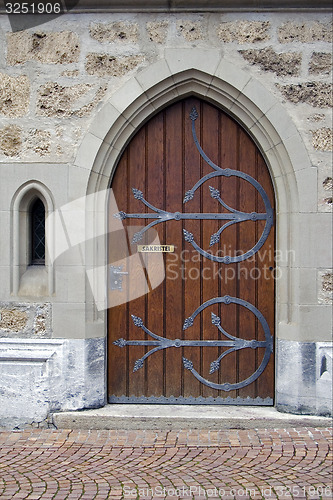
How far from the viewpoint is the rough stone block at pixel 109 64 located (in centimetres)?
469


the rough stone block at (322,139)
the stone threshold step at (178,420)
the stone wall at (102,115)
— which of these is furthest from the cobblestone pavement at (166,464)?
the rough stone block at (322,139)

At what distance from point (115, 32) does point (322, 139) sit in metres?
1.90

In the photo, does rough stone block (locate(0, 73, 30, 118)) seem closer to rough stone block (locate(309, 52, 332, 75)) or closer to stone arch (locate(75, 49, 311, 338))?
stone arch (locate(75, 49, 311, 338))

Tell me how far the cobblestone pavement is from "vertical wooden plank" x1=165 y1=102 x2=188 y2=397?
0.79m

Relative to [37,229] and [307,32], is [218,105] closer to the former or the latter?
[307,32]

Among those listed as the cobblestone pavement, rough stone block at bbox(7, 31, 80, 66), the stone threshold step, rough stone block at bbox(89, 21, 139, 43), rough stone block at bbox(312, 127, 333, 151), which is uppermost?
rough stone block at bbox(89, 21, 139, 43)

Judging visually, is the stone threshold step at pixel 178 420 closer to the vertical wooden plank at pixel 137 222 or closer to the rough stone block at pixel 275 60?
the vertical wooden plank at pixel 137 222

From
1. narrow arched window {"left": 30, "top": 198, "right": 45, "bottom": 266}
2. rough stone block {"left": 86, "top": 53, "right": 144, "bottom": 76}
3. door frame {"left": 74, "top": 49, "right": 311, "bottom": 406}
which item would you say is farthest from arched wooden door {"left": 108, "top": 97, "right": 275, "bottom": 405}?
narrow arched window {"left": 30, "top": 198, "right": 45, "bottom": 266}

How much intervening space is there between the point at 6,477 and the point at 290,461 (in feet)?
6.21

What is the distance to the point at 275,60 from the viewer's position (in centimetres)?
465

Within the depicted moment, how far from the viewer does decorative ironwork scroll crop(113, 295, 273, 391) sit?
16.0 feet

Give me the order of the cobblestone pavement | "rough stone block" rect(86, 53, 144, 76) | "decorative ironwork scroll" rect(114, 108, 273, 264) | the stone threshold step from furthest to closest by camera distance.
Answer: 1. "decorative ironwork scroll" rect(114, 108, 273, 264)
2. "rough stone block" rect(86, 53, 144, 76)
3. the stone threshold step
4. the cobblestone pavement

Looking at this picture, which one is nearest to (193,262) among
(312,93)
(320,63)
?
(312,93)

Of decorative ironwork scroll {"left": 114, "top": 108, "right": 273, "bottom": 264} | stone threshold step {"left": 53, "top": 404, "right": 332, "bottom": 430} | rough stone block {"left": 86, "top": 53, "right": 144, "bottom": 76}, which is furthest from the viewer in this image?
decorative ironwork scroll {"left": 114, "top": 108, "right": 273, "bottom": 264}
